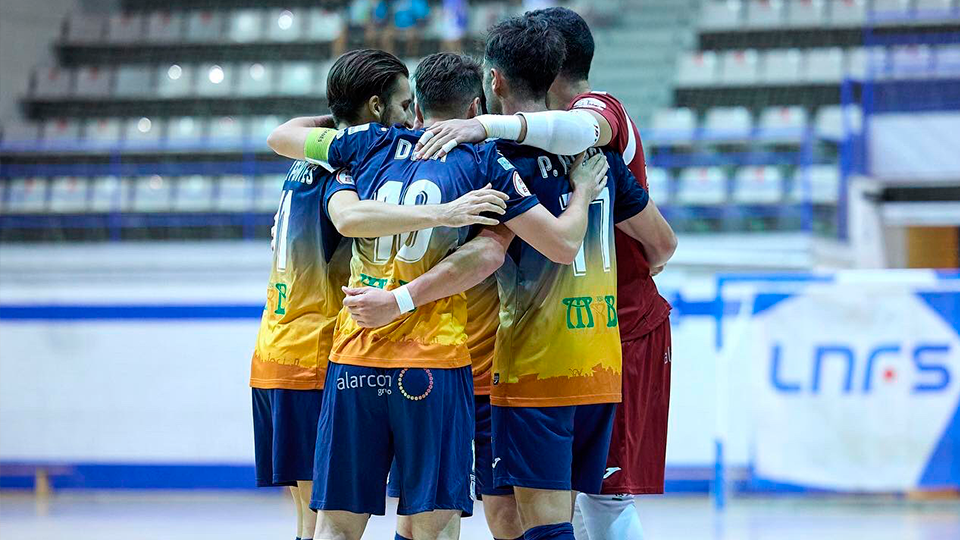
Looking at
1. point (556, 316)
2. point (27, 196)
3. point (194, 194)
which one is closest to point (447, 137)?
point (556, 316)

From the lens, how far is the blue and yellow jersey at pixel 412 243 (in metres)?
2.80

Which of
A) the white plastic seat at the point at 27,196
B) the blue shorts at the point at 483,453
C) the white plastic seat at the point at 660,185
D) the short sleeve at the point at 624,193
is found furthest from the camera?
the white plastic seat at the point at 27,196

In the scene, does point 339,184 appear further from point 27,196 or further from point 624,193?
point 27,196

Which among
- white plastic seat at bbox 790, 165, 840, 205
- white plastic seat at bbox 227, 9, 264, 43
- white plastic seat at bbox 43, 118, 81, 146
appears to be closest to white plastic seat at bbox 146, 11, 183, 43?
white plastic seat at bbox 227, 9, 264, 43

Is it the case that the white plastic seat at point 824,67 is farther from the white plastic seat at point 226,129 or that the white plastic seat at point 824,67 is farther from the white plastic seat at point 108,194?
the white plastic seat at point 108,194

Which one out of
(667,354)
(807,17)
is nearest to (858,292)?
(667,354)

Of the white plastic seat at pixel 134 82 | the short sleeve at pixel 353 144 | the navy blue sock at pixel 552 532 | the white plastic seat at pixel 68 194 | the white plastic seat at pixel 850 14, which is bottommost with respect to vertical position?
the navy blue sock at pixel 552 532

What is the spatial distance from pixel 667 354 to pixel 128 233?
8749 mm

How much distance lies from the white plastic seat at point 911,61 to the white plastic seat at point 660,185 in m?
3.21

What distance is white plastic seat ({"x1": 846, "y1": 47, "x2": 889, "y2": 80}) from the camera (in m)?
12.3

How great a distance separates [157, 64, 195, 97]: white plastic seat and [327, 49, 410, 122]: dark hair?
12042 millimetres

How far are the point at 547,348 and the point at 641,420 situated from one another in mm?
405

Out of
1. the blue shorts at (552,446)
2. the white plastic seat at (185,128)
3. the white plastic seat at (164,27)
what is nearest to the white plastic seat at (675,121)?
the white plastic seat at (185,128)

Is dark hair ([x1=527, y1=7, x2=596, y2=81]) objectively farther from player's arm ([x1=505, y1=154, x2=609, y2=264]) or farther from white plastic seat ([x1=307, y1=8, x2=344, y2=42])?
white plastic seat ([x1=307, y1=8, x2=344, y2=42])
